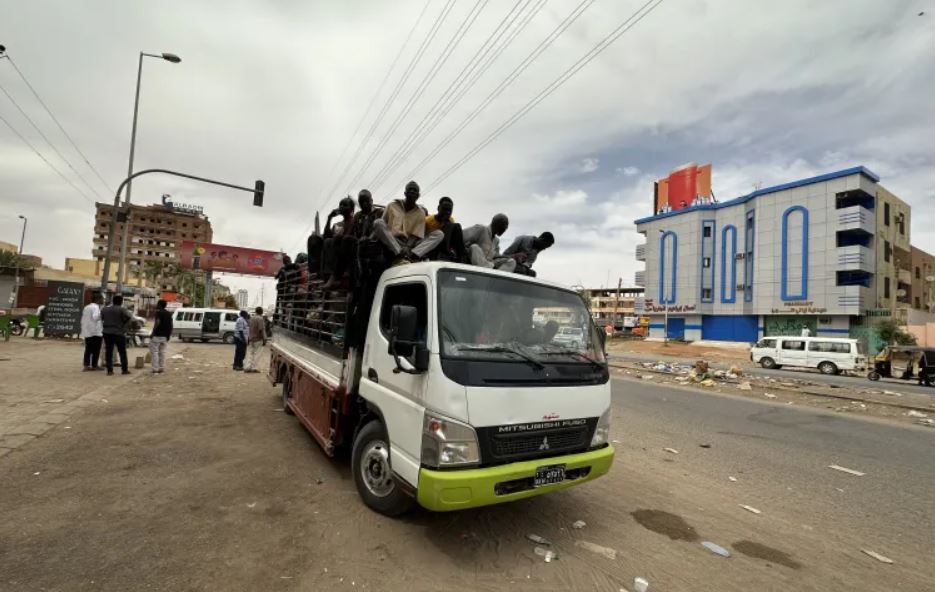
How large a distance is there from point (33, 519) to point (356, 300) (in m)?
2.88

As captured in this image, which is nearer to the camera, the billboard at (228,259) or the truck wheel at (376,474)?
the truck wheel at (376,474)

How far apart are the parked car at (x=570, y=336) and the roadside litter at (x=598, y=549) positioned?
1.53 m

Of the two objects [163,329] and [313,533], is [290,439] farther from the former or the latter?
[163,329]

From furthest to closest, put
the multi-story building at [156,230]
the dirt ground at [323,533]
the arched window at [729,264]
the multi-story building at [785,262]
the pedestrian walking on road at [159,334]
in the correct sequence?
1. the multi-story building at [156,230]
2. the arched window at [729,264]
3. the multi-story building at [785,262]
4. the pedestrian walking on road at [159,334]
5. the dirt ground at [323,533]

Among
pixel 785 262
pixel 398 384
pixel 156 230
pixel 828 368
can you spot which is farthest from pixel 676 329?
pixel 156 230

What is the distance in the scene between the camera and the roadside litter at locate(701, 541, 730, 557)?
3.42 m

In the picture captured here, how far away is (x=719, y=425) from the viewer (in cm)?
828

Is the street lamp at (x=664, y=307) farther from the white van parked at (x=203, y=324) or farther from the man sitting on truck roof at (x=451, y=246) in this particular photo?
A: the man sitting on truck roof at (x=451, y=246)

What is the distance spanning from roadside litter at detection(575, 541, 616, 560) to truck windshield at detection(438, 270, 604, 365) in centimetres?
137

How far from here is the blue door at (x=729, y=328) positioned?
128 feet

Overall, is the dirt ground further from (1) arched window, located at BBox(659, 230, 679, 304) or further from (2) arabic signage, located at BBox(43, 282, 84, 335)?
(1) arched window, located at BBox(659, 230, 679, 304)

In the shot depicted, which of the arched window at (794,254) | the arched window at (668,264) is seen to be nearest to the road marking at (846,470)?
the arched window at (794,254)

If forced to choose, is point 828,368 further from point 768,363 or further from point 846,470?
point 846,470

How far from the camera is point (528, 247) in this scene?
5.18 meters
